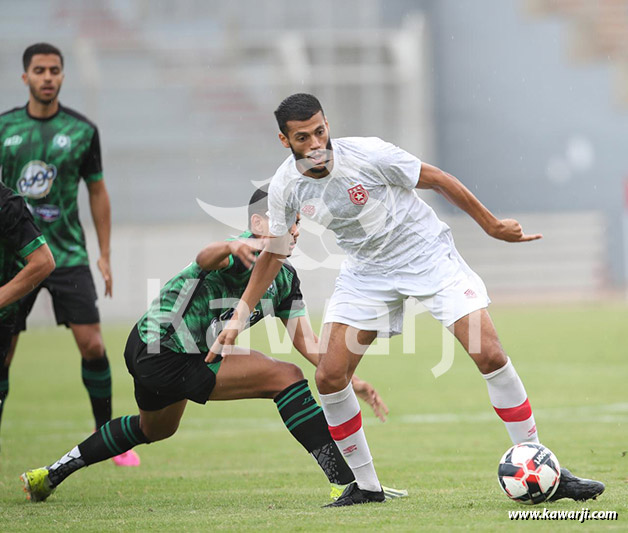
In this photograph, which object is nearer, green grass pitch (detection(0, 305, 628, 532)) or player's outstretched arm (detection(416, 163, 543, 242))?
green grass pitch (detection(0, 305, 628, 532))

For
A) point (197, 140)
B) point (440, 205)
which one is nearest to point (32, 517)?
point (197, 140)

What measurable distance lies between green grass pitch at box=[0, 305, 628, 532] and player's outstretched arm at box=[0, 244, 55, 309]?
113 cm

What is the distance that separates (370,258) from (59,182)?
2861 millimetres

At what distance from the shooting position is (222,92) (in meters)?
28.7

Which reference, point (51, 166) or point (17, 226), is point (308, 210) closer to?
point (17, 226)

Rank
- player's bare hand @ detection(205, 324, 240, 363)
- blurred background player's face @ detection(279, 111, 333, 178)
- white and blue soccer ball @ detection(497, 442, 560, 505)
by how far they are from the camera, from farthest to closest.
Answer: blurred background player's face @ detection(279, 111, 333, 178) → player's bare hand @ detection(205, 324, 240, 363) → white and blue soccer ball @ detection(497, 442, 560, 505)

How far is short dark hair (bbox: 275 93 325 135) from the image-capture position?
511 cm

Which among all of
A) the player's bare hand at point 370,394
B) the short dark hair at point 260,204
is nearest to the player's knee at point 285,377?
the player's bare hand at point 370,394

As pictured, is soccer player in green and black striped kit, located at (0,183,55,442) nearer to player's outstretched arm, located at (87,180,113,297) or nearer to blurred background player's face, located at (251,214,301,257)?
blurred background player's face, located at (251,214,301,257)

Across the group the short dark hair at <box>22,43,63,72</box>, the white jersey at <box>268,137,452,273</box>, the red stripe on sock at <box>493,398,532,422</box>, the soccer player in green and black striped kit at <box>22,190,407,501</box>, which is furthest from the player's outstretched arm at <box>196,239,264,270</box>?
the short dark hair at <box>22,43,63,72</box>

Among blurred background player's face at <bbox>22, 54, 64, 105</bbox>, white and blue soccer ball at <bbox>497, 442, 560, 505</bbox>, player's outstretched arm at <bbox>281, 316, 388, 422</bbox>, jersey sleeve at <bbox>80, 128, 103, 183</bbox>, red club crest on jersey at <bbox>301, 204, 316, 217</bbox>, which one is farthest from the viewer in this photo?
jersey sleeve at <bbox>80, 128, 103, 183</bbox>

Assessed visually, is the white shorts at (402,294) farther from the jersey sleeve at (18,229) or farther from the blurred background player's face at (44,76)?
the blurred background player's face at (44,76)

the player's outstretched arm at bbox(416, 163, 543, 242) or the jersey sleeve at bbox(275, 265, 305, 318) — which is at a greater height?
the player's outstretched arm at bbox(416, 163, 543, 242)

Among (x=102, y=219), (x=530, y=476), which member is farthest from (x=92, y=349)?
(x=530, y=476)
